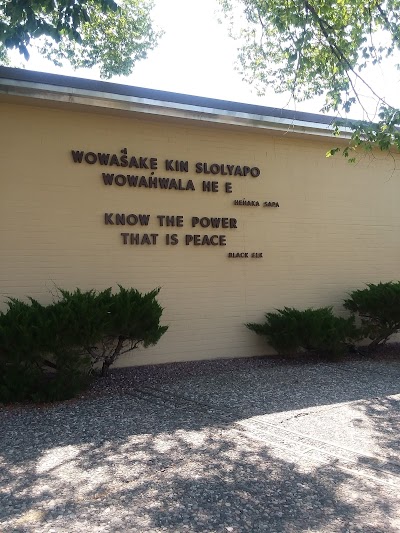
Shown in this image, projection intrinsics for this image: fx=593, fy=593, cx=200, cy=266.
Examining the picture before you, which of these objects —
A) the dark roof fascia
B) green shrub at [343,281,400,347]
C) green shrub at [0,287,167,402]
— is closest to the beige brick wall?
the dark roof fascia

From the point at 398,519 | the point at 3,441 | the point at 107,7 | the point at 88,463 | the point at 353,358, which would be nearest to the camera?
the point at 398,519

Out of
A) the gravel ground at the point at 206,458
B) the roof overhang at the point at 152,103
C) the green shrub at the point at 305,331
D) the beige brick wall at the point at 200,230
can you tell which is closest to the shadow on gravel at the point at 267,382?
the gravel ground at the point at 206,458

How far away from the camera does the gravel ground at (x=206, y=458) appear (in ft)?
12.6

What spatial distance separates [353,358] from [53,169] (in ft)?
18.8

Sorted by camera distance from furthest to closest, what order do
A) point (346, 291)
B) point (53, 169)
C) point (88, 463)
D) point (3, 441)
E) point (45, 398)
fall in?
point (346, 291) < point (53, 169) < point (45, 398) < point (3, 441) < point (88, 463)

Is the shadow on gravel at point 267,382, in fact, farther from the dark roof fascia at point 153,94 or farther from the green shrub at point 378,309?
the dark roof fascia at point 153,94

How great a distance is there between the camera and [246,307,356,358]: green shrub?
926 cm

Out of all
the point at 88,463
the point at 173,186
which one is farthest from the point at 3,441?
the point at 173,186

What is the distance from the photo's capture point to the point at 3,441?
5.45 m

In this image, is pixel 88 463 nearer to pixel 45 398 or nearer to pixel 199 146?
pixel 45 398

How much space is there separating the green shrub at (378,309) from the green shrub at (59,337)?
412 cm

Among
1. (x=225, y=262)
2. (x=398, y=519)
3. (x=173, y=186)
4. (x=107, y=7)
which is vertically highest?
(x=107, y=7)

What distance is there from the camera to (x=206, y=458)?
4.93 m

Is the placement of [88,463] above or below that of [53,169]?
below
